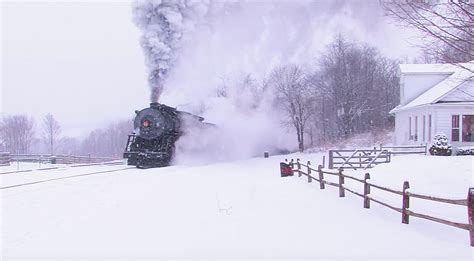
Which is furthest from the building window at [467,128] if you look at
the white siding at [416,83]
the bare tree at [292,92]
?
the bare tree at [292,92]

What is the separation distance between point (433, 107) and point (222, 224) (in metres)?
19.3

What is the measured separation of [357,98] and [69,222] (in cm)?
4211

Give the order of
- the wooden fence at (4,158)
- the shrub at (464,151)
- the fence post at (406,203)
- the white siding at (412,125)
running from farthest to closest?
the wooden fence at (4,158) → the white siding at (412,125) → the shrub at (464,151) → the fence post at (406,203)

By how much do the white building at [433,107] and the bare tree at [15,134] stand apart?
3015 inches

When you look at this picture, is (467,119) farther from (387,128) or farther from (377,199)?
(387,128)

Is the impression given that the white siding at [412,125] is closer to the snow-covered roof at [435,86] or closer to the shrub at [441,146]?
the snow-covered roof at [435,86]

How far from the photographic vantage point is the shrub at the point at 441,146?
75.3 feet

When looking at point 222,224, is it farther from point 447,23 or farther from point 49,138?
point 49,138

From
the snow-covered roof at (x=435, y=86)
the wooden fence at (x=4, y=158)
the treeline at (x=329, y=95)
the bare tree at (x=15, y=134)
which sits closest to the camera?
the snow-covered roof at (x=435, y=86)

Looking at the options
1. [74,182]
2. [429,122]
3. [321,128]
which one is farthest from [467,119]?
[321,128]

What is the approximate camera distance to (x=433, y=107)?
24.9 m

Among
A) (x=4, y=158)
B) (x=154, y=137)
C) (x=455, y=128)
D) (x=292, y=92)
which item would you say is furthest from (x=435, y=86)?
(x=4, y=158)

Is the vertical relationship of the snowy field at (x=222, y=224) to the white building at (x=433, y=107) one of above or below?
below

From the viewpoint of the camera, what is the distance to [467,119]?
81.7 feet
